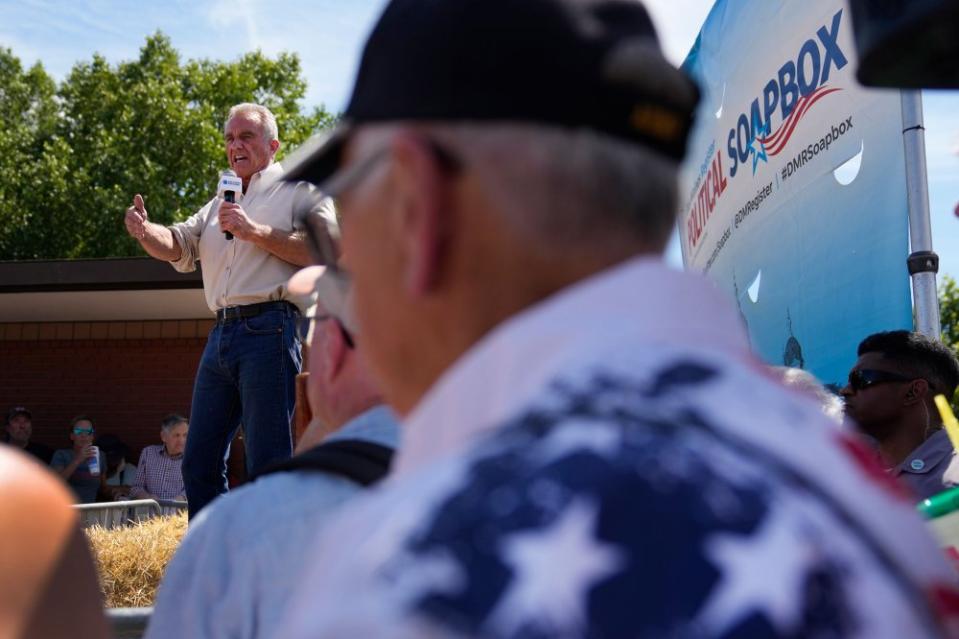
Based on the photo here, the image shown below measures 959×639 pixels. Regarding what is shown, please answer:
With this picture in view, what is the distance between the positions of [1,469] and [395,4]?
0.78m

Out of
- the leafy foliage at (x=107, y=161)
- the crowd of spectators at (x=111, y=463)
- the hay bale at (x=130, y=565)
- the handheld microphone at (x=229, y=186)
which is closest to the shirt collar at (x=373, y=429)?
the handheld microphone at (x=229, y=186)

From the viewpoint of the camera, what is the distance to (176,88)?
112 ft

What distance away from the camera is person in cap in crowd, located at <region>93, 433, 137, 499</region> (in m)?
13.5

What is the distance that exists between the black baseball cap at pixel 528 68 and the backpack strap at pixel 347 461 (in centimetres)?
117

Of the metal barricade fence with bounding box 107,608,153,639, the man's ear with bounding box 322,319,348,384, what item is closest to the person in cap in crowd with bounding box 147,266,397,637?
the man's ear with bounding box 322,319,348,384

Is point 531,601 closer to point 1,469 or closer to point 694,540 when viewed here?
point 694,540

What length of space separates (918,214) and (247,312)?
9.33ft

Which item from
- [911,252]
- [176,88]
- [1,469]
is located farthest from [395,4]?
[176,88]

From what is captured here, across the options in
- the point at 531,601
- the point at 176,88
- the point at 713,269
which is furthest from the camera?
the point at 176,88

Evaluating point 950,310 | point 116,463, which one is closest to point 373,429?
point 116,463

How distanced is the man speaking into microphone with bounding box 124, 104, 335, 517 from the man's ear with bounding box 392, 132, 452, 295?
3553 millimetres

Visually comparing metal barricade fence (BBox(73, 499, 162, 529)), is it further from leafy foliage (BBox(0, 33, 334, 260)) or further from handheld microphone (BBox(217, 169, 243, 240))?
leafy foliage (BBox(0, 33, 334, 260))

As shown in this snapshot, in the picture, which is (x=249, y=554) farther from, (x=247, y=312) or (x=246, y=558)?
(x=247, y=312)

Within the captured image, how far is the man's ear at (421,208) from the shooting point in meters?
0.98
